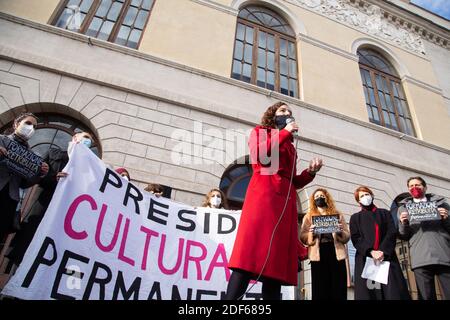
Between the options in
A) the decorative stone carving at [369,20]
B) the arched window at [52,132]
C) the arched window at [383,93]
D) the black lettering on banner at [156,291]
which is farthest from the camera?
the decorative stone carving at [369,20]

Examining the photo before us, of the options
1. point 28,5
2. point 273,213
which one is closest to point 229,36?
point 28,5

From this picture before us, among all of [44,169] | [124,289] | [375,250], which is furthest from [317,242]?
[44,169]

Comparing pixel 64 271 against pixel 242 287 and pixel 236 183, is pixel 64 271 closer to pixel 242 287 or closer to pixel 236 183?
pixel 242 287

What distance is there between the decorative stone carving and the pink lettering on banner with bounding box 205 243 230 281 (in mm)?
9595

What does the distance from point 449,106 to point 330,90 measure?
5.74 metres

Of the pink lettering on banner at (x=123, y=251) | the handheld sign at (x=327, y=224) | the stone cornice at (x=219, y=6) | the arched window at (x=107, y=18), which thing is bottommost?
A: the pink lettering on banner at (x=123, y=251)

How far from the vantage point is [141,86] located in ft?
20.9

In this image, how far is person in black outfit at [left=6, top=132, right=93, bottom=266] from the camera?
309 centimetres

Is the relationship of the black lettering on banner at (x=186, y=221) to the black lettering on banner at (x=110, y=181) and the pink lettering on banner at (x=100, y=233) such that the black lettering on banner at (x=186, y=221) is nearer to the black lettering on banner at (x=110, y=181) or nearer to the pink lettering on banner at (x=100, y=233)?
the pink lettering on banner at (x=100, y=233)

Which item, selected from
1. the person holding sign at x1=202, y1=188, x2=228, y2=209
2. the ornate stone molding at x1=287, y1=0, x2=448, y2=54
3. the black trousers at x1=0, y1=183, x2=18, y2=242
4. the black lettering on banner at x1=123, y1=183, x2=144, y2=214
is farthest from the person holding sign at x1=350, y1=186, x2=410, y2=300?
the ornate stone molding at x1=287, y1=0, x2=448, y2=54

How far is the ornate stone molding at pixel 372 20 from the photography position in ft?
34.3

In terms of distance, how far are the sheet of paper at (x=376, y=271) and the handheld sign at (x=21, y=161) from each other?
13.1ft

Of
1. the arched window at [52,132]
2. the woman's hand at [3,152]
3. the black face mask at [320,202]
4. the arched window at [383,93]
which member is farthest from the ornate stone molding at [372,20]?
the woman's hand at [3,152]

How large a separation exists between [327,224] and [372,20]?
10.9 m
